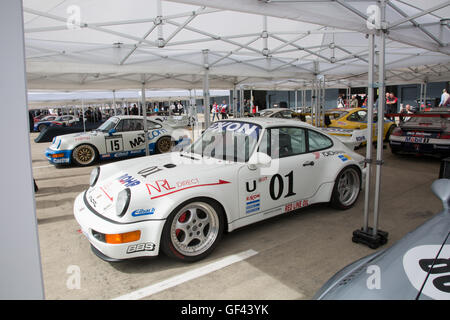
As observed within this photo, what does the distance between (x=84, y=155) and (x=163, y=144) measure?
242 cm

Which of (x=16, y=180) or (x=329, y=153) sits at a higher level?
(x=16, y=180)

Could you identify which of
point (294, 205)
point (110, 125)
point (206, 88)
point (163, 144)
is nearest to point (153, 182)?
point (294, 205)

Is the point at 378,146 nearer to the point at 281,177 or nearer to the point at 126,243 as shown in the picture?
the point at 281,177

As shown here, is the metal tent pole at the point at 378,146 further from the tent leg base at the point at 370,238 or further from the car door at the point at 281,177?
the car door at the point at 281,177

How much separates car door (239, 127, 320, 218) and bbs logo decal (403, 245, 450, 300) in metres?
1.95

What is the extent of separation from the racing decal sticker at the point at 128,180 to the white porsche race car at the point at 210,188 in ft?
0.05

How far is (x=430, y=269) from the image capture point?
59.6 inches

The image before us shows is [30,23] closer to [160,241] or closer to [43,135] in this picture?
[160,241]

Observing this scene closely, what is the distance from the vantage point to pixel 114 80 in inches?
401

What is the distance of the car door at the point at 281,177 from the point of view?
11.6ft

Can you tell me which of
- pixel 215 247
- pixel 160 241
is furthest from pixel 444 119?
pixel 160 241

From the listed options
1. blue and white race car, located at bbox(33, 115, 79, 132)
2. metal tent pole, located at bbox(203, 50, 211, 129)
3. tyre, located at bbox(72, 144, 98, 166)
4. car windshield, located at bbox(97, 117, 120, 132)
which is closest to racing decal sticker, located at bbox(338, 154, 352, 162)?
metal tent pole, located at bbox(203, 50, 211, 129)

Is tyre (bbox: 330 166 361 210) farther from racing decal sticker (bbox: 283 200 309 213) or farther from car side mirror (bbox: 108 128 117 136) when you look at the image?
car side mirror (bbox: 108 128 117 136)
